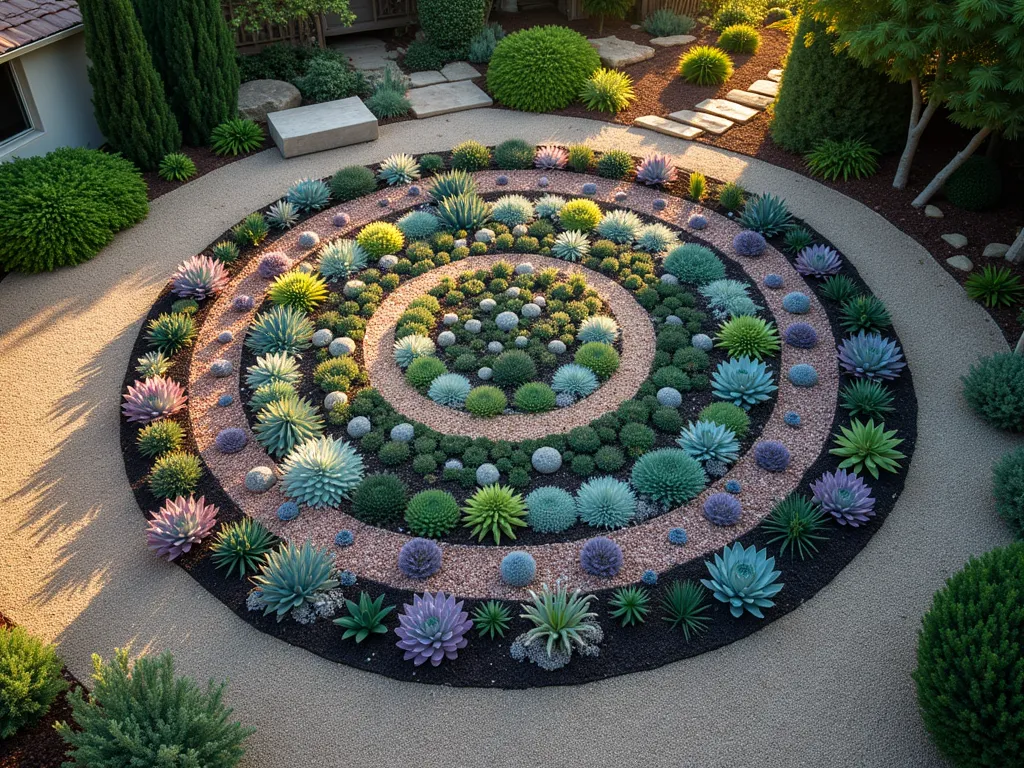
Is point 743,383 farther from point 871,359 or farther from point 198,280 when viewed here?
point 198,280

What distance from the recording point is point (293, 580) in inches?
245

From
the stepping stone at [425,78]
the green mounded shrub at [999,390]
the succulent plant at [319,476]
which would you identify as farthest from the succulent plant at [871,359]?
the stepping stone at [425,78]

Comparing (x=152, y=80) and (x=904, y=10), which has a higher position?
(x=904, y=10)

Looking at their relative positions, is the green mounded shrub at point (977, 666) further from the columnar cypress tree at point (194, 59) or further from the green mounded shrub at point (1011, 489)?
the columnar cypress tree at point (194, 59)

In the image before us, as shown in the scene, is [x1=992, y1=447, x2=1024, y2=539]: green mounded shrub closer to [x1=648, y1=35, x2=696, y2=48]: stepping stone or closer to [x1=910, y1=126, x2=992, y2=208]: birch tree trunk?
[x1=910, y1=126, x2=992, y2=208]: birch tree trunk

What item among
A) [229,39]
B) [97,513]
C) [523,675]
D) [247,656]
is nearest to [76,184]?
[229,39]

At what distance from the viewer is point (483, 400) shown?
8.00 meters

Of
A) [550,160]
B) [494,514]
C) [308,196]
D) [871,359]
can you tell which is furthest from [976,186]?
[308,196]

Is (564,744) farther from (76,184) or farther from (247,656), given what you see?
(76,184)

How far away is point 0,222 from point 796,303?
9.36 metres

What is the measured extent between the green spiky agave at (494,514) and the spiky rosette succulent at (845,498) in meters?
2.54

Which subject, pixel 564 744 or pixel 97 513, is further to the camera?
pixel 97 513

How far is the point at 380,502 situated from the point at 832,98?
843cm

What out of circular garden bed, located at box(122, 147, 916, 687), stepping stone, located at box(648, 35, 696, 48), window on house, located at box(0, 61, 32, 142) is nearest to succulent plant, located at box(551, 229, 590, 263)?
circular garden bed, located at box(122, 147, 916, 687)
